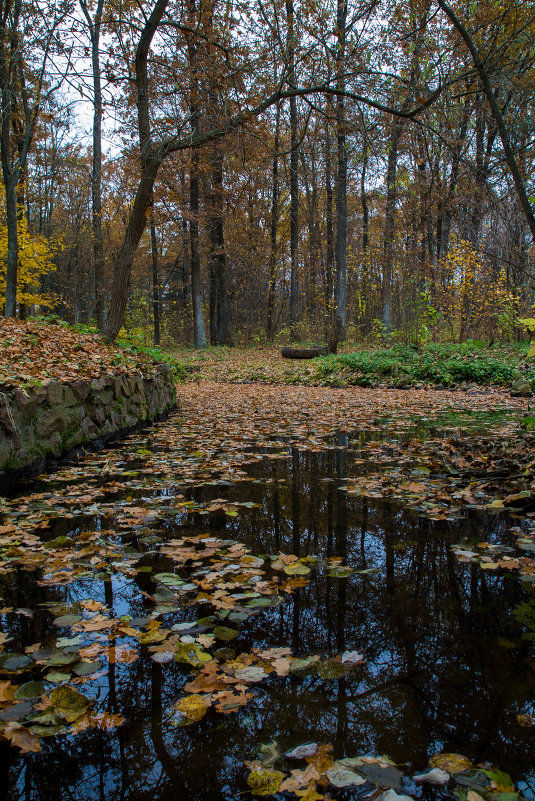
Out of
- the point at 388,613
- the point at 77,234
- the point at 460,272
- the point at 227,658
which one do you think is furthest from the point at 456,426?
the point at 77,234

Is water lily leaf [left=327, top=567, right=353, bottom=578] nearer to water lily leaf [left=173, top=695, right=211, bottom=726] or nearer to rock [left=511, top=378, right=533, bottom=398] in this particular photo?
water lily leaf [left=173, top=695, right=211, bottom=726]

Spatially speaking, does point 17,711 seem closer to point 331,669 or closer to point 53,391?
point 331,669

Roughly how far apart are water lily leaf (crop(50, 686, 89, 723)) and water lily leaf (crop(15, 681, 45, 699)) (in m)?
0.05

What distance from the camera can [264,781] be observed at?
114cm

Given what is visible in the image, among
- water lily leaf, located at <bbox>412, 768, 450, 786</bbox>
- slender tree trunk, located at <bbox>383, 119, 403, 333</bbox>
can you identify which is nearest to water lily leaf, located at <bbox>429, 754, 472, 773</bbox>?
water lily leaf, located at <bbox>412, 768, 450, 786</bbox>

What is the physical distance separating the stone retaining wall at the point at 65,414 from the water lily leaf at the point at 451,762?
139 inches

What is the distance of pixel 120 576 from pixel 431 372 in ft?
33.8

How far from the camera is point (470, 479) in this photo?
12.1 ft

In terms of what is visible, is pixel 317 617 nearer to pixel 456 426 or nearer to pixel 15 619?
pixel 15 619

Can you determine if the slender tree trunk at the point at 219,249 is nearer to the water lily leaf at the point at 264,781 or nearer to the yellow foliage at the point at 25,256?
the yellow foliage at the point at 25,256

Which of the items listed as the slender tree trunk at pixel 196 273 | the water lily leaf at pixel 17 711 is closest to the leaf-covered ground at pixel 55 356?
the water lily leaf at pixel 17 711

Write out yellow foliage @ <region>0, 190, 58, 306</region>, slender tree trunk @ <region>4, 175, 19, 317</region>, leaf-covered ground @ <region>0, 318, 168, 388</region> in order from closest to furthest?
1. leaf-covered ground @ <region>0, 318, 168, 388</region>
2. slender tree trunk @ <region>4, 175, 19, 317</region>
3. yellow foliage @ <region>0, 190, 58, 306</region>

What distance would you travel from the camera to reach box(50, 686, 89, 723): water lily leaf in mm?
1384

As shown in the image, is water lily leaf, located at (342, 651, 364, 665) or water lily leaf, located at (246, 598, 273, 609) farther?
water lily leaf, located at (246, 598, 273, 609)
